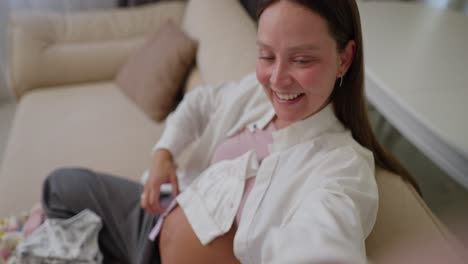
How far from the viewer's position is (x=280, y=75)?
669 mm

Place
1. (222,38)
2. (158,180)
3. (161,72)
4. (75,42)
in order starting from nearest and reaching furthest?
(158,180) → (222,38) → (161,72) → (75,42)

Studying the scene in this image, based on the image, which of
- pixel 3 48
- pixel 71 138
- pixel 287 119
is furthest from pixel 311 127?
pixel 3 48

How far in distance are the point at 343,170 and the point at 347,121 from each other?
15 cm

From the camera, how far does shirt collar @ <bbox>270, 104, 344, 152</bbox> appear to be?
0.76m

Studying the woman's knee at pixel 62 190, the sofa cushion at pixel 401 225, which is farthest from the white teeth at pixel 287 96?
the woman's knee at pixel 62 190

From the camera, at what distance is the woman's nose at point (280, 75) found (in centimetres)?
67

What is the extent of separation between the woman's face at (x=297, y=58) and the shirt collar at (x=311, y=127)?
3 cm

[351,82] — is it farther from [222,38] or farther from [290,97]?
[222,38]

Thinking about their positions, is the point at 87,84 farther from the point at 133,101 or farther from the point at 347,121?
the point at 347,121

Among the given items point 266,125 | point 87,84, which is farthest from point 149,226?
point 87,84

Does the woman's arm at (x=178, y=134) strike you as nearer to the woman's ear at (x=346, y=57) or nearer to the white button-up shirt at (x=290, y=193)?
the white button-up shirt at (x=290, y=193)

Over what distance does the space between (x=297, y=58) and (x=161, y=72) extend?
1021mm

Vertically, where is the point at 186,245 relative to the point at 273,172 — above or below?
below

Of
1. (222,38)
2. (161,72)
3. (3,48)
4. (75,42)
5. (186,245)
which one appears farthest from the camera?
(3,48)
